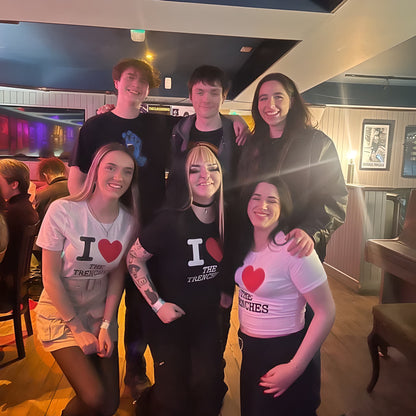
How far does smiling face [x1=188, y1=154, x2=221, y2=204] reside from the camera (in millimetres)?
1244

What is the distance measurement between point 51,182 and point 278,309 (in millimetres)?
1062

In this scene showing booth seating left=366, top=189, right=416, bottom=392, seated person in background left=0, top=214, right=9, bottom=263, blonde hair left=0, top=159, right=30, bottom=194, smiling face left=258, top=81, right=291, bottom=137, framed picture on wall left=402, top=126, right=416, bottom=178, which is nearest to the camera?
smiling face left=258, top=81, right=291, bottom=137

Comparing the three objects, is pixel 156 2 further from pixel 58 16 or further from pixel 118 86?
pixel 118 86

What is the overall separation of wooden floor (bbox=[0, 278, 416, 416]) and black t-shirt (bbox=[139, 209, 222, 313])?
22cm

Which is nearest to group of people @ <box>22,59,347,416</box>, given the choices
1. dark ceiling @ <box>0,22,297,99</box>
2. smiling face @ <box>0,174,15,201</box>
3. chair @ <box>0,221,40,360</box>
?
dark ceiling @ <box>0,22,297,99</box>

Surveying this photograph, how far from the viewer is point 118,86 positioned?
1.29 m

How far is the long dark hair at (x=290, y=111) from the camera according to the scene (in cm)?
122

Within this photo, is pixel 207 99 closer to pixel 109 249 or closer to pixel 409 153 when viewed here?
pixel 109 249

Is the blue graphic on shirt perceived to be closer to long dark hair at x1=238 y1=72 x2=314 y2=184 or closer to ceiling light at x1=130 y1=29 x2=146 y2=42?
long dark hair at x1=238 y1=72 x2=314 y2=184

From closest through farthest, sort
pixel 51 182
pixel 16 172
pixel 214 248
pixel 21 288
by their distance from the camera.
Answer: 1. pixel 214 248
2. pixel 51 182
3. pixel 16 172
4. pixel 21 288

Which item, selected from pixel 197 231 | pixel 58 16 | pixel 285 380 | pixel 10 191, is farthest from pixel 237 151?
pixel 58 16

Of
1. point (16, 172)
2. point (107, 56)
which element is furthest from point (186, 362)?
point (107, 56)

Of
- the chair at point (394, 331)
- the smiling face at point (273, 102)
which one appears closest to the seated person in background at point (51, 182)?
the smiling face at point (273, 102)

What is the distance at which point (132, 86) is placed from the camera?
1280 mm
